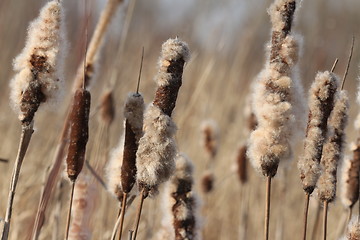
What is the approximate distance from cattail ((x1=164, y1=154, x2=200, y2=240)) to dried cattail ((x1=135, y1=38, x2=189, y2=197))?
0.86 feet

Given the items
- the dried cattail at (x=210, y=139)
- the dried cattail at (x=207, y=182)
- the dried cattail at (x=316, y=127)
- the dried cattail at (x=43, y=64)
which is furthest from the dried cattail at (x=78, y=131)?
the dried cattail at (x=210, y=139)

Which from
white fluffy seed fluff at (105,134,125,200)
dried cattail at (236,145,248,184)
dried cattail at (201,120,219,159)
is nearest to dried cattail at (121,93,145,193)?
white fluffy seed fluff at (105,134,125,200)

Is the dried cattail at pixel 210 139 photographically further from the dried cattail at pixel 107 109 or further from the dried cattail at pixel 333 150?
the dried cattail at pixel 333 150

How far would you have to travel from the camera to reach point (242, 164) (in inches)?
91.7

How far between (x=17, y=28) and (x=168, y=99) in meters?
4.88

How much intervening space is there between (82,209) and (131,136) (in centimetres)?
40

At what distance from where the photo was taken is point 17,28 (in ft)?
18.4

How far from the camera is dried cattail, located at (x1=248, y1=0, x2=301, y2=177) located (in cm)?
110

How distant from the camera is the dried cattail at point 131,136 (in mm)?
1065

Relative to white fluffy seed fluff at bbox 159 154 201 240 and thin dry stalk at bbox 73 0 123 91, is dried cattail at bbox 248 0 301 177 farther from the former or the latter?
thin dry stalk at bbox 73 0 123 91

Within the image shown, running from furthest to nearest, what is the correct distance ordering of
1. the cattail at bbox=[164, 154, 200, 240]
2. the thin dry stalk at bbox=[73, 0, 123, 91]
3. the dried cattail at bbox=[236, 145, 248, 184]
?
1. the dried cattail at bbox=[236, 145, 248, 184]
2. the thin dry stalk at bbox=[73, 0, 123, 91]
3. the cattail at bbox=[164, 154, 200, 240]

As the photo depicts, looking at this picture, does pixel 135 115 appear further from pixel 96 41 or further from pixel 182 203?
pixel 96 41

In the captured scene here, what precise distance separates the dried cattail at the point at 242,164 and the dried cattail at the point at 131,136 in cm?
124

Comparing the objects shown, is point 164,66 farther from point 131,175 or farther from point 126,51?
point 126,51
